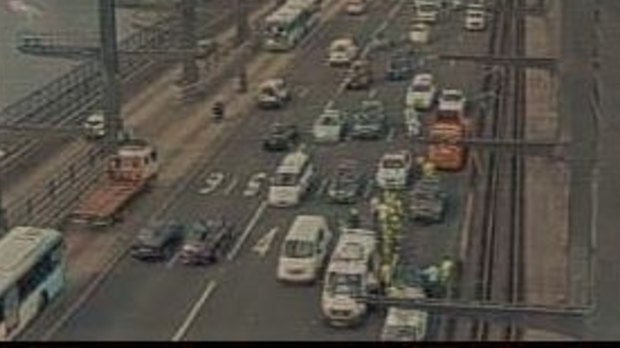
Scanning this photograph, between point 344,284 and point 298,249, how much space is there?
37 centimetres

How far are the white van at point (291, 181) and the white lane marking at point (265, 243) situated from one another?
28 centimetres

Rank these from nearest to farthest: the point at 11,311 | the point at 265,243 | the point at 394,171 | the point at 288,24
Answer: the point at 11,311 → the point at 265,243 → the point at 394,171 → the point at 288,24

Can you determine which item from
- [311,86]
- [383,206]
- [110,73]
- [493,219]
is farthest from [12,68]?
[493,219]

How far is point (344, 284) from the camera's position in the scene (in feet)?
11.0

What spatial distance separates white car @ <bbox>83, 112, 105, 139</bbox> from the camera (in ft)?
16.5

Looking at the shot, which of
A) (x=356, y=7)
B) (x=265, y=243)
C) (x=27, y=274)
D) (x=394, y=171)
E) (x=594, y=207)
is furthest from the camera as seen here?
(x=356, y=7)

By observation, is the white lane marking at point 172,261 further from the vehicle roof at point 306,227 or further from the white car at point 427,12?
the white car at point 427,12

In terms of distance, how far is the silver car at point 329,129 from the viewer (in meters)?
5.33

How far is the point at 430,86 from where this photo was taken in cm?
586

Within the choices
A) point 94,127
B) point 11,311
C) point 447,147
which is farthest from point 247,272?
point 94,127

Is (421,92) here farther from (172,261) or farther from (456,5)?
(172,261)

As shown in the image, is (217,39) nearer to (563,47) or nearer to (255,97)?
(255,97)

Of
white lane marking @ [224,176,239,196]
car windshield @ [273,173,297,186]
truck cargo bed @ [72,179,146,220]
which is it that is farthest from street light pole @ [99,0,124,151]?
car windshield @ [273,173,297,186]

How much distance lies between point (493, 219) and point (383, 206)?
1.32 feet
